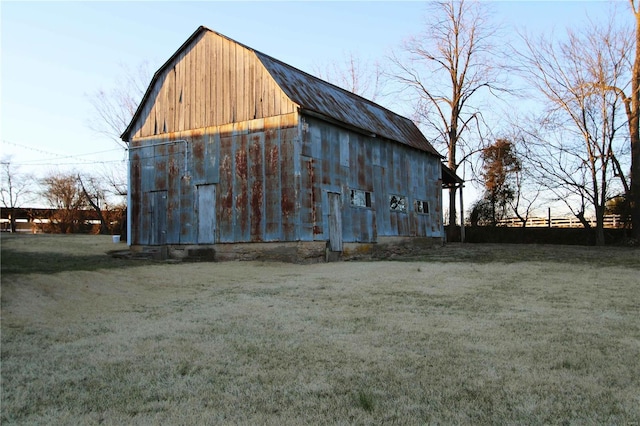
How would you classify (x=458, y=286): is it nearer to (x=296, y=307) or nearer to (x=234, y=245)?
(x=296, y=307)

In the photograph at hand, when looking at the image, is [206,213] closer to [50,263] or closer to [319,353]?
[50,263]

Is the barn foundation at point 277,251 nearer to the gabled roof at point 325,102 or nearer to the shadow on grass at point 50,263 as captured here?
the shadow on grass at point 50,263

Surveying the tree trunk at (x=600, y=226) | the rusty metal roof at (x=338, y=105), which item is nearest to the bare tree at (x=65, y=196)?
the rusty metal roof at (x=338, y=105)

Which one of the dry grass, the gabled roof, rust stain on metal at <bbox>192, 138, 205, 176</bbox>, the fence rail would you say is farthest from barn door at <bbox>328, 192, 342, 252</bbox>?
the fence rail

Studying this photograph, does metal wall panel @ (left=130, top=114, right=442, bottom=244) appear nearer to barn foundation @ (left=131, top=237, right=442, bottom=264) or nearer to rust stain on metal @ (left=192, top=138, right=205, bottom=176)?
rust stain on metal @ (left=192, top=138, right=205, bottom=176)

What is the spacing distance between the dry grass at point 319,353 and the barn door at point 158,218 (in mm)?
7569

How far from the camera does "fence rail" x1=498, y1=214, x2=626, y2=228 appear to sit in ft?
88.2

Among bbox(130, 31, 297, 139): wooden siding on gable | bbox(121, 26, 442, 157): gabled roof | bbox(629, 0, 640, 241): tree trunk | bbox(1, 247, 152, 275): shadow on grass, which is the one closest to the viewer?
bbox(1, 247, 152, 275): shadow on grass

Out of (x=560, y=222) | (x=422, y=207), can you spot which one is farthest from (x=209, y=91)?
(x=560, y=222)

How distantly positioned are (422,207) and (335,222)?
7.16 metres

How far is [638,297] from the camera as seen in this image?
8.23 m

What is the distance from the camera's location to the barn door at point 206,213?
1628cm

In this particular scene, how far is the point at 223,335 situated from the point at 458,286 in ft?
17.7

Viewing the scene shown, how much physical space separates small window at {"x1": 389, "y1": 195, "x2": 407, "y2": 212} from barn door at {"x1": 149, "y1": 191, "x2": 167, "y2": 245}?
27.1ft
